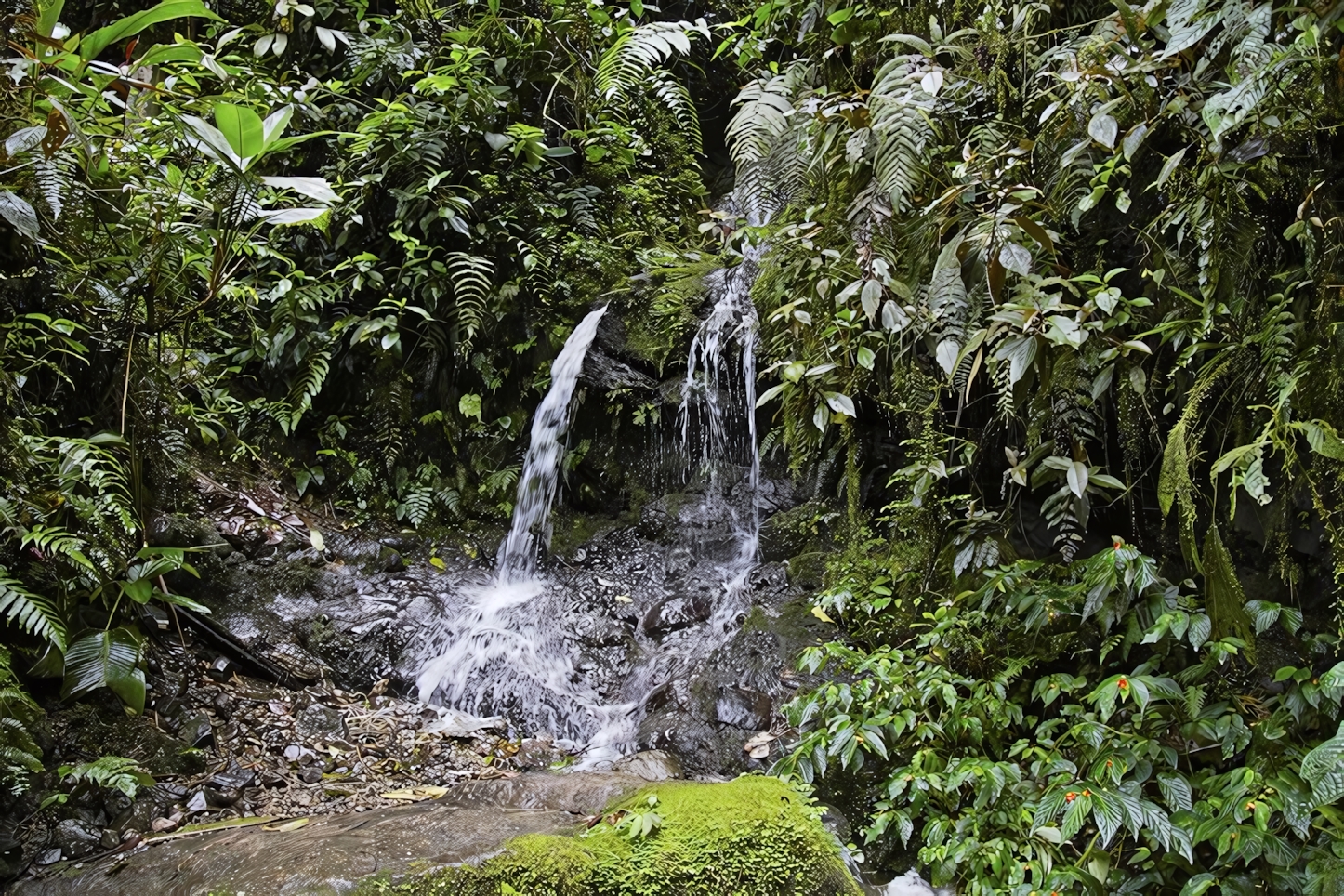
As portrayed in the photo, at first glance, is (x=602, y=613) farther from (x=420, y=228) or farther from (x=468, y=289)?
(x=420, y=228)

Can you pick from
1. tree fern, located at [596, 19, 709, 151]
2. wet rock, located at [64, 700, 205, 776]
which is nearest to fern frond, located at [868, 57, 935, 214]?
tree fern, located at [596, 19, 709, 151]

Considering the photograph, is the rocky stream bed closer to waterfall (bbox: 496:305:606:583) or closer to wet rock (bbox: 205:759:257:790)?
wet rock (bbox: 205:759:257:790)

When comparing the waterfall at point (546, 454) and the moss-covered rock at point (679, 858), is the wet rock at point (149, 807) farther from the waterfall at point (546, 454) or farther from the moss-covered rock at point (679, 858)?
the waterfall at point (546, 454)

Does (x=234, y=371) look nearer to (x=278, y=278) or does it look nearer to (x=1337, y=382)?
(x=278, y=278)

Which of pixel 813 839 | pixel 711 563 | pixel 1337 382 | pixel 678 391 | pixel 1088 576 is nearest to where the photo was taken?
pixel 813 839

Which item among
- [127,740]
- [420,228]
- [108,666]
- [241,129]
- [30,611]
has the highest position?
[420,228]

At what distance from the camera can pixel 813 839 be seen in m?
2.15

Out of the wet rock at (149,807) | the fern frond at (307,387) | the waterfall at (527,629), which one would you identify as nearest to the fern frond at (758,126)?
the waterfall at (527,629)

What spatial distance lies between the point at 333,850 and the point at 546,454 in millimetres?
4062

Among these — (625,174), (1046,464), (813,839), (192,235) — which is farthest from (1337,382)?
(625,174)

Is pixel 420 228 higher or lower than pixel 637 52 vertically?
lower

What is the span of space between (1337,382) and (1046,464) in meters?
0.88

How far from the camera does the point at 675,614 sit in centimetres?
499

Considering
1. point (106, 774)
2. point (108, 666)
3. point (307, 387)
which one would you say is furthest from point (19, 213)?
point (307, 387)
